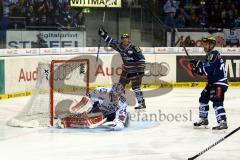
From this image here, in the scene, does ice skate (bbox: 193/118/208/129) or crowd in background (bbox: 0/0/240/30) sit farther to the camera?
crowd in background (bbox: 0/0/240/30)

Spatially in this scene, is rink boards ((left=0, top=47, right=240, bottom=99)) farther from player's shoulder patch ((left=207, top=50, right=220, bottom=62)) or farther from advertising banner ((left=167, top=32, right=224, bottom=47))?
player's shoulder patch ((left=207, top=50, right=220, bottom=62))

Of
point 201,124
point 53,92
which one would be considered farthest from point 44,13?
point 201,124

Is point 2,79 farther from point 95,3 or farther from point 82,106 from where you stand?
point 82,106

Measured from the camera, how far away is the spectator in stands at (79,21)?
53.8 ft

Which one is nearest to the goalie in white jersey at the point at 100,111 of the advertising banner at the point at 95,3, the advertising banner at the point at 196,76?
the advertising banner at the point at 95,3

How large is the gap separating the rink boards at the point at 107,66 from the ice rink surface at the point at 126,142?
2713mm

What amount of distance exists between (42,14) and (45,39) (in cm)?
77

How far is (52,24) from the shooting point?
1577 centimetres

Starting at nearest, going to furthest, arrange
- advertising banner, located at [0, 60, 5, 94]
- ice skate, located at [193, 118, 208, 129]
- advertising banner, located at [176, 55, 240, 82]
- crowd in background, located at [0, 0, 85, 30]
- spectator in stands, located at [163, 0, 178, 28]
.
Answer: ice skate, located at [193, 118, 208, 129], advertising banner, located at [0, 60, 5, 94], crowd in background, located at [0, 0, 85, 30], advertising banner, located at [176, 55, 240, 82], spectator in stands, located at [163, 0, 178, 28]

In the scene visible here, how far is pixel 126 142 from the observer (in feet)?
28.4

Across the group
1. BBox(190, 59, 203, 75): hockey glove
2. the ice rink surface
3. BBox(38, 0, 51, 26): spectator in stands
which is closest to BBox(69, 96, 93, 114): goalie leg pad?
the ice rink surface

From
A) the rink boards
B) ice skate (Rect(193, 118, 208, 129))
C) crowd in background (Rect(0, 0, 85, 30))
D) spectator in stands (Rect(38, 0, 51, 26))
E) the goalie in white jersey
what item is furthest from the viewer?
spectator in stands (Rect(38, 0, 51, 26))

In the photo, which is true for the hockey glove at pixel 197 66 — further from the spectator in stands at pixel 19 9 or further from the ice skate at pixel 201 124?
the spectator in stands at pixel 19 9

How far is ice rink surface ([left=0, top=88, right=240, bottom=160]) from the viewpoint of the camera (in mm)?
7668
